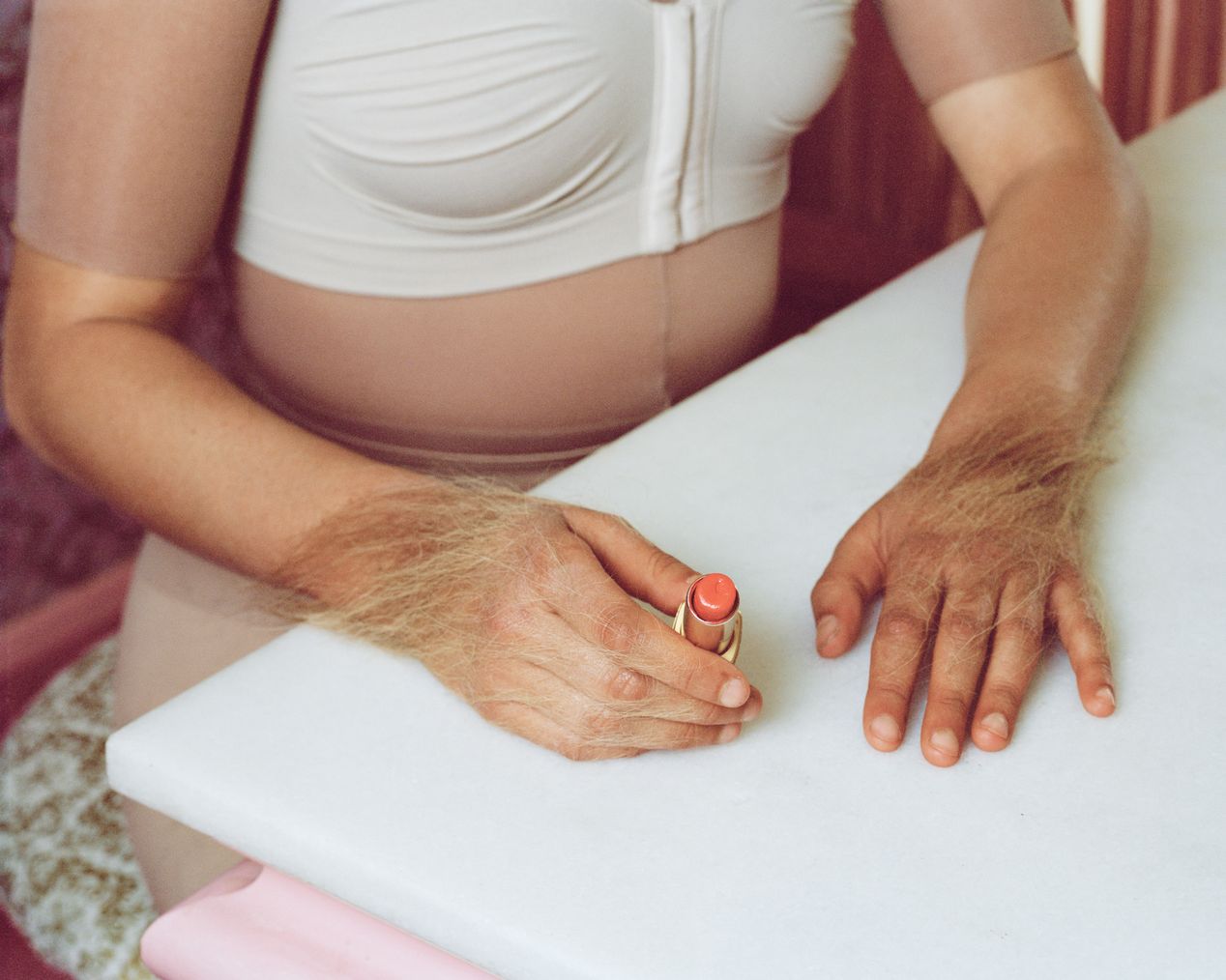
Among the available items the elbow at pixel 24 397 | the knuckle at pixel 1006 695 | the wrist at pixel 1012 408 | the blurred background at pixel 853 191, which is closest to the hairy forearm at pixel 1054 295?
the wrist at pixel 1012 408

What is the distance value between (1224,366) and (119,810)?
2.49 feet

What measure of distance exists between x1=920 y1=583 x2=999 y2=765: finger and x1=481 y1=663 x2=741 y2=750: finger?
0.08 meters

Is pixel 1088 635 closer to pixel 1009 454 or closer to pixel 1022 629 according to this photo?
pixel 1022 629

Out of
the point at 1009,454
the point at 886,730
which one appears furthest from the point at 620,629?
the point at 1009,454

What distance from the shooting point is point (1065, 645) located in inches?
21.3

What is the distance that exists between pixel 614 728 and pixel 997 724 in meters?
0.16

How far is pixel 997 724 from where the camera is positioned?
503 millimetres

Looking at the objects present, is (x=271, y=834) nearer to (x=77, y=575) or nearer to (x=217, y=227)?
(x=217, y=227)

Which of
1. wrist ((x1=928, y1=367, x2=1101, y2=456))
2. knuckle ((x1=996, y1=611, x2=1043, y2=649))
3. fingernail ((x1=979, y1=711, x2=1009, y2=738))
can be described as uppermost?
fingernail ((x1=979, y1=711, x2=1009, y2=738))

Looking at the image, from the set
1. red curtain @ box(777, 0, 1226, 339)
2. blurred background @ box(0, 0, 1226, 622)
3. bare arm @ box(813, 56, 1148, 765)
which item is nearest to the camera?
bare arm @ box(813, 56, 1148, 765)

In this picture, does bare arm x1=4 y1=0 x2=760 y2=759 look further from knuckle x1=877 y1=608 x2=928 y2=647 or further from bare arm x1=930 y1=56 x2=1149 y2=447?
bare arm x1=930 y1=56 x2=1149 y2=447

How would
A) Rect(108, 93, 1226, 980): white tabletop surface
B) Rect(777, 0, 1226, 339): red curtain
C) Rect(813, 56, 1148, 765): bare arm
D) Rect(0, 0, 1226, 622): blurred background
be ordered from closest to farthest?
Rect(108, 93, 1226, 980): white tabletop surface
Rect(813, 56, 1148, 765): bare arm
Rect(0, 0, 1226, 622): blurred background
Rect(777, 0, 1226, 339): red curtain

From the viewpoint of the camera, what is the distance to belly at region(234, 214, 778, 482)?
2.70 ft

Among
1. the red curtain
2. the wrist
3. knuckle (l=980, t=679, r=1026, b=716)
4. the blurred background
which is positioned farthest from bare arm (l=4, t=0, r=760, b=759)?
the red curtain
